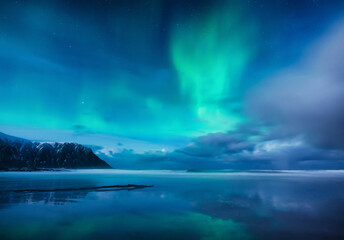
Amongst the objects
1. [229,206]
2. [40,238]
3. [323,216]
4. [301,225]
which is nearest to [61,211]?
[40,238]

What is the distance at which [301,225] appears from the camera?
1602 cm

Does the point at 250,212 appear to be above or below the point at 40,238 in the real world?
above

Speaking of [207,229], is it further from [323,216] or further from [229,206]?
[323,216]

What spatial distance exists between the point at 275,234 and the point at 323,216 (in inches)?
304

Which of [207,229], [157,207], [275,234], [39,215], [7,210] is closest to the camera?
[275,234]

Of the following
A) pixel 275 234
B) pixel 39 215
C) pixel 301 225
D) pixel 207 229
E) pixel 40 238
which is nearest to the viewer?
pixel 40 238

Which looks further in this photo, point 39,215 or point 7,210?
point 7,210

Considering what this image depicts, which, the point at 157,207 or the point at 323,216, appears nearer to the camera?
the point at 323,216

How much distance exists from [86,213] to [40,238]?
259 inches

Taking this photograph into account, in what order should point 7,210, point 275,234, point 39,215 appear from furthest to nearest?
1. point 7,210
2. point 39,215
3. point 275,234

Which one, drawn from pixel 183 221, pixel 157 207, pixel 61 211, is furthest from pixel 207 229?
pixel 61 211

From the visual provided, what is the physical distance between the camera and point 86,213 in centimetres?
1920

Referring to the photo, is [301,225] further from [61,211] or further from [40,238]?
[61,211]

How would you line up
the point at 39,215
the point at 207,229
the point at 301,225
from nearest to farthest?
the point at 207,229
the point at 301,225
the point at 39,215
